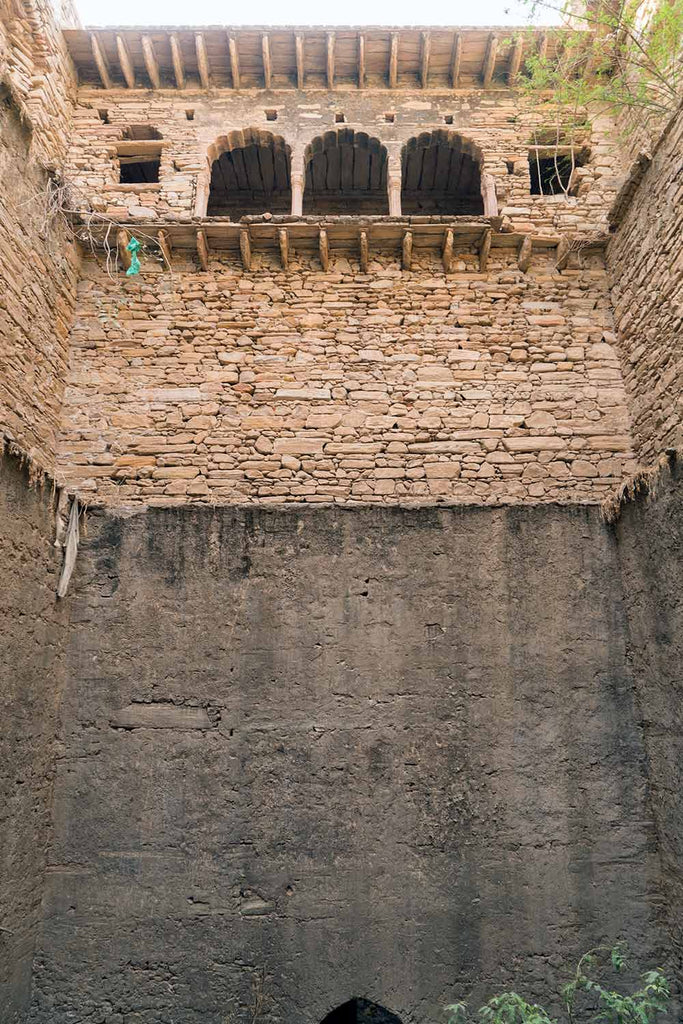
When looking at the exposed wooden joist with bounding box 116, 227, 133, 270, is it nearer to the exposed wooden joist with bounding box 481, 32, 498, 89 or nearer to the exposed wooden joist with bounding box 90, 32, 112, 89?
the exposed wooden joist with bounding box 90, 32, 112, 89

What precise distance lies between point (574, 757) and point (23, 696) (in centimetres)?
338

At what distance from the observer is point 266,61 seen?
7.76 meters

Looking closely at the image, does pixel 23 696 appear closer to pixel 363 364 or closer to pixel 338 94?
pixel 363 364

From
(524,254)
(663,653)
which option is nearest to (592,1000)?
(663,653)

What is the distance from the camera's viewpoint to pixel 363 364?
6680mm

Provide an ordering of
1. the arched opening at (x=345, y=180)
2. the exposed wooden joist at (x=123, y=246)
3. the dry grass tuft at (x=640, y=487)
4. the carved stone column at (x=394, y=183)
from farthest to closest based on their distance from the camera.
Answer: the arched opening at (x=345, y=180) → the carved stone column at (x=394, y=183) → the exposed wooden joist at (x=123, y=246) → the dry grass tuft at (x=640, y=487)

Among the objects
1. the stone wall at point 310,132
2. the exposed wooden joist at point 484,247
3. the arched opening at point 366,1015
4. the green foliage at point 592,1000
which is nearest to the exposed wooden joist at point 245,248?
the stone wall at point 310,132

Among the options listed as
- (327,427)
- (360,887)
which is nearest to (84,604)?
(360,887)

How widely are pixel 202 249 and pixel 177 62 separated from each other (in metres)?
3.00

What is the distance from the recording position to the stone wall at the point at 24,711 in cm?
335

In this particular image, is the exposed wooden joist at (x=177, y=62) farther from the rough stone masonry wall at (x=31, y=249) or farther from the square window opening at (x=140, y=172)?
the rough stone masonry wall at (x=31, y=249)

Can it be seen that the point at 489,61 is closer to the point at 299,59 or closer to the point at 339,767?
the point at 299,59

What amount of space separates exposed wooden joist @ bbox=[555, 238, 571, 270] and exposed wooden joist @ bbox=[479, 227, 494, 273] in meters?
0.79

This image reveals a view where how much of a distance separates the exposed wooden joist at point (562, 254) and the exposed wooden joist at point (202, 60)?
506cm
